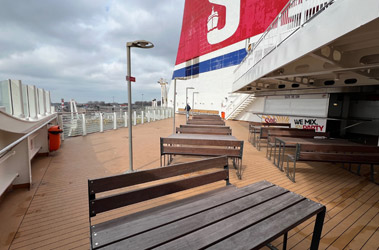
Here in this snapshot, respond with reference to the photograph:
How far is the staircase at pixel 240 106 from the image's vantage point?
56.3 feet

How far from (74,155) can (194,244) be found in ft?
19.1

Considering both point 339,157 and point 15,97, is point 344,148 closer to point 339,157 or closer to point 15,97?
point 339,157

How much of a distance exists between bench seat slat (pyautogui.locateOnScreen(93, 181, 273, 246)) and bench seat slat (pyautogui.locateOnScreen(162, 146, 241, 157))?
2.15 meters

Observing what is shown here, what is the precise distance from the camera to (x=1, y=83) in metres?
3.09

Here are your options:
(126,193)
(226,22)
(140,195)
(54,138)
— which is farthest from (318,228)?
(226,22)

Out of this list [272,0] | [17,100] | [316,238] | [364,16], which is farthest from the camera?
[272,0]

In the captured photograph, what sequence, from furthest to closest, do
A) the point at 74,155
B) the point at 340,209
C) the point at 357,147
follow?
the point at 74,155 < the point at 357,147 < the point at 340,209

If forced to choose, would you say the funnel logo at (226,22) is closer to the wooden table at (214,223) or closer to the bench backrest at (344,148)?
the bench backrest at (344,148)

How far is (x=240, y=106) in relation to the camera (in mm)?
18312

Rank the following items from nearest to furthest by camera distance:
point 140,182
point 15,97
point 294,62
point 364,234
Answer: point 140,182 < point 364,234 < point 15,97 < point 294,62

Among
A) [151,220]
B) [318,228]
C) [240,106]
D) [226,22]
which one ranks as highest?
[226,22]

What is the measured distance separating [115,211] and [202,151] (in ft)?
6.65

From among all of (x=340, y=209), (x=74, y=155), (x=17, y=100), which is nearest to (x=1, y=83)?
(x=17, y=100)

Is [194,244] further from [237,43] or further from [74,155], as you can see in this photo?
[237,43]
